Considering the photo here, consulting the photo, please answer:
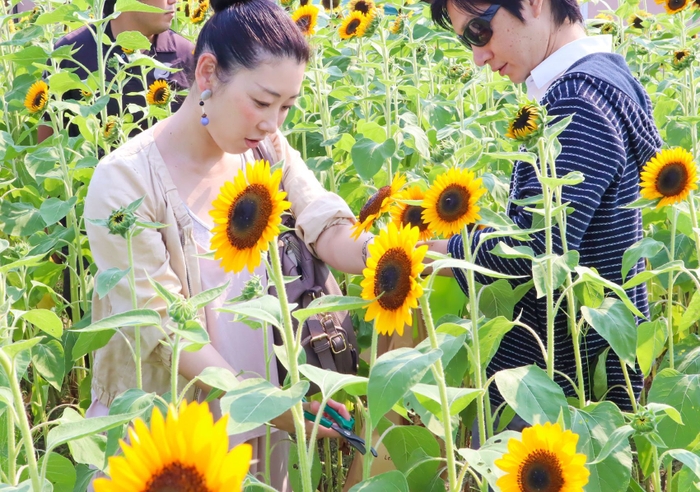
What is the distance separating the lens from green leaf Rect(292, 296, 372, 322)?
2.84ft

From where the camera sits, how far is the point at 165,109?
2176 mm

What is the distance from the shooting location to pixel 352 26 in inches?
89.9

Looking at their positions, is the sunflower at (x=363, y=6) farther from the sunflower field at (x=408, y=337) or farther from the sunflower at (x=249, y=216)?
the sunflower at (x=249, y=216)

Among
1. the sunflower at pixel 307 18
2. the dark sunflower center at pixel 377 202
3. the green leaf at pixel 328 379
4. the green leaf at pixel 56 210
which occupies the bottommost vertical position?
the green leaf at pixel 56 210

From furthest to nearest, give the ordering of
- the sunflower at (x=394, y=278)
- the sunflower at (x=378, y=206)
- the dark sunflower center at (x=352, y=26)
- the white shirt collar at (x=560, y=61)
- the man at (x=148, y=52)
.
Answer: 1. the man at (x=148, y=52)
2. the dark sunflower center at (x=352, y=26)
3. the white shirt collar at (x=560, y=61)
4. the sunflower at (x=378, y=206)
5. the sunflower at (x=394, y=278)

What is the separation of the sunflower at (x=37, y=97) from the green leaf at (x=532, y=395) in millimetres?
1601

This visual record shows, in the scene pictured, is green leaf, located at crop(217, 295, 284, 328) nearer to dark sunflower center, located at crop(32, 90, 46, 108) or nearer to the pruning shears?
the pruning shears

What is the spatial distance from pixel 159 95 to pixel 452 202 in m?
1.25

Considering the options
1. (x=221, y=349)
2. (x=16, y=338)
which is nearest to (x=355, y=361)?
(x=221, y=349)

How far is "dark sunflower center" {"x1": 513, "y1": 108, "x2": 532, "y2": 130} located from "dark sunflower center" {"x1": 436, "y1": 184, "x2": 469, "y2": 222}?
110 mm

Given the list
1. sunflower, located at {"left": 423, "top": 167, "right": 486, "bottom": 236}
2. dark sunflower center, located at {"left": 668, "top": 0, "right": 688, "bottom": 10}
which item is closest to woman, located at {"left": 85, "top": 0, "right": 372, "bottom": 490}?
sunflower, located at {"left": 423, "top": 167, "right": 486, "bottom": 236}

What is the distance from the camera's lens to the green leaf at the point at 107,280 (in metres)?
1.16

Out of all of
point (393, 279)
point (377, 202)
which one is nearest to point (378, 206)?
point (377, 202)

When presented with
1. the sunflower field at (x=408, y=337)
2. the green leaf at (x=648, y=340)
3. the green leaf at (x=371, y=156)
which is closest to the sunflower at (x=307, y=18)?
the sunflower field at (x=408, y=337)
